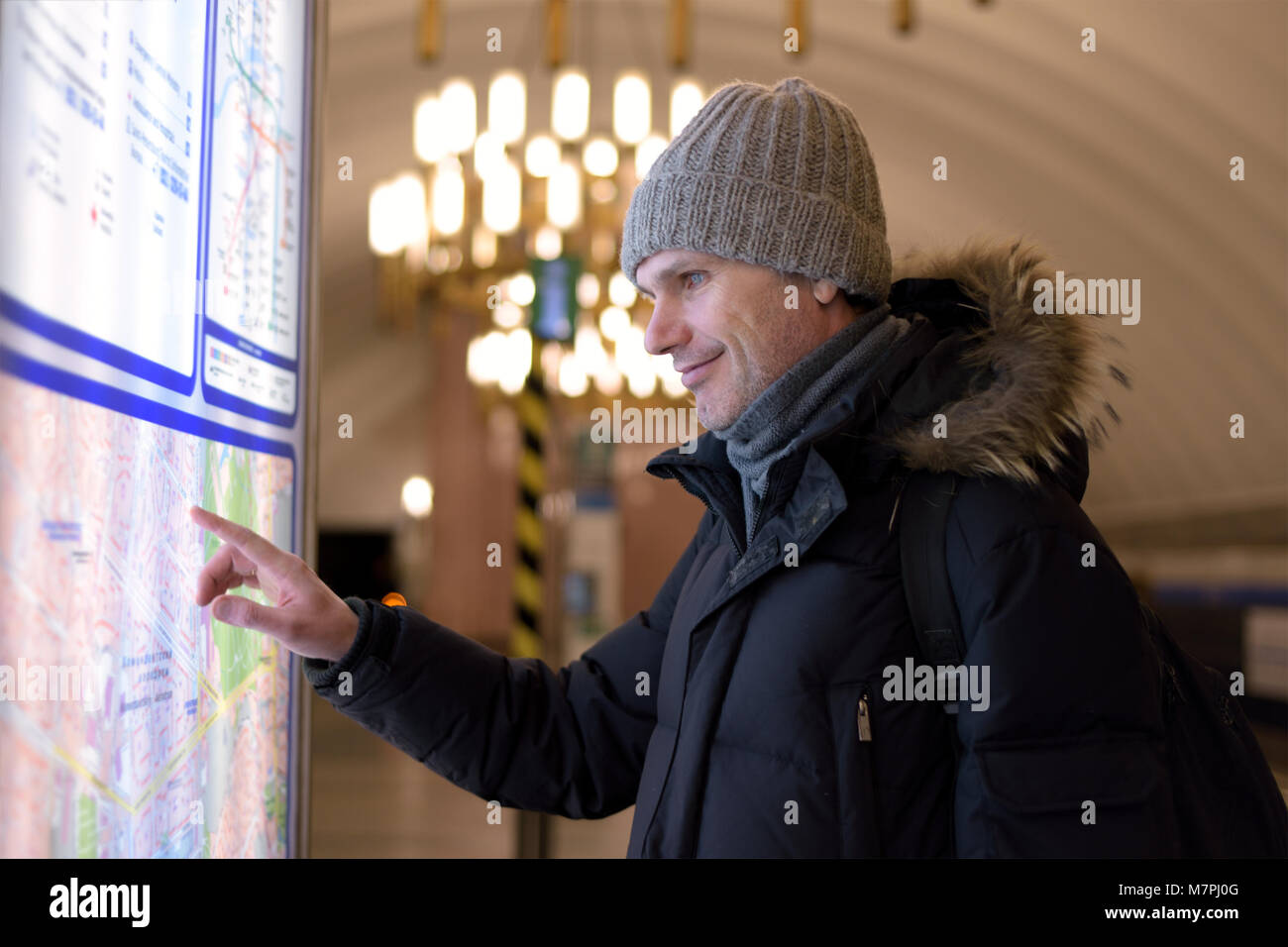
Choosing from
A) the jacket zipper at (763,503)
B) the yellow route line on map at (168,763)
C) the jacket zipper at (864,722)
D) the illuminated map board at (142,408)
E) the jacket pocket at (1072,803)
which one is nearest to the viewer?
the illuminated map board at (142,408)

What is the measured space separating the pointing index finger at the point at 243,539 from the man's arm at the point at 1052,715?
3.15 ft

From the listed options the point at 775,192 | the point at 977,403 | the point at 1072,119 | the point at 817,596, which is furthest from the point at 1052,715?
the point at 1072,119

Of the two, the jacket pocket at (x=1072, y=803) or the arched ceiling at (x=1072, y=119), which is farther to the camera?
the arched ceiling at (x=1072, y=119)

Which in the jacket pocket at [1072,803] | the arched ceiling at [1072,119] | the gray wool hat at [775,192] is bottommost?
the jacket pocket at [1072,803]

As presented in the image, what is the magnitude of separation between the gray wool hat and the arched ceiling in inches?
336

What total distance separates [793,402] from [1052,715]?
1.99ft

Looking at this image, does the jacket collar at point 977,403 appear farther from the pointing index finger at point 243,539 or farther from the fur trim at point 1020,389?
the pointing index finger at point 243,539

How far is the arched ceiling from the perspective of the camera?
1005 cm

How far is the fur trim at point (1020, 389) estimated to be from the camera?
1.62 meters

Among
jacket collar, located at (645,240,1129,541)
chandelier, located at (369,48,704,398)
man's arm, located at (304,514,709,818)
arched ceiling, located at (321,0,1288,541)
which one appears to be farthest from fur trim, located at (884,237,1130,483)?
arched ceiling, located at (321,0,1288,541)

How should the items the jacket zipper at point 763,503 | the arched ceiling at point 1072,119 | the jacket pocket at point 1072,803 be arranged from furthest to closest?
1. the arched ceiling at point 1072,119
2. the jacket zipper at point 763,503
3. the jacket pocket at point 1072,803

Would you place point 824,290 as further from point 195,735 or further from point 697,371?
point 195,735

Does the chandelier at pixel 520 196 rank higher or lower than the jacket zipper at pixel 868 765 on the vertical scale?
higher

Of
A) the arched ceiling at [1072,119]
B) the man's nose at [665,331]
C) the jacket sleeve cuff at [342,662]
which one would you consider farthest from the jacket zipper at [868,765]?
the arched ceiling at [1072,119]
